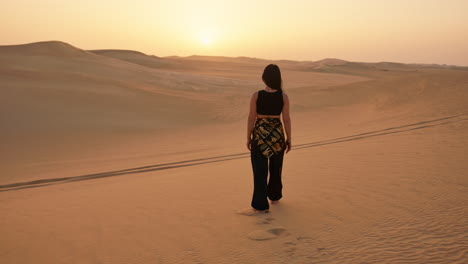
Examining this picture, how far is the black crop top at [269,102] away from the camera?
4527 millimetres

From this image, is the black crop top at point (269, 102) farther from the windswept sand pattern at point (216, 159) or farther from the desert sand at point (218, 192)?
the windswept sand pattern at point (216, 159)

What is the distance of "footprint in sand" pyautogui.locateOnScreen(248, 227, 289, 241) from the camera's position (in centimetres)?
393

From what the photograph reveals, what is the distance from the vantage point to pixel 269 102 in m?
4.54

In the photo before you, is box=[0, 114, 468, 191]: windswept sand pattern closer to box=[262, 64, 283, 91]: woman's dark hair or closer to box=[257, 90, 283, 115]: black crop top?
box=[257, 90, 283, 115]: black crop top

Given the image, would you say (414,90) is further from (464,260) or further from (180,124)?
(464,260)

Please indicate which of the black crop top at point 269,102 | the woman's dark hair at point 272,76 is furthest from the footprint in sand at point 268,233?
the woman's dark hair at point 272,76

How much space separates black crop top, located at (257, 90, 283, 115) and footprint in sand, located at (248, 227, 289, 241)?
133 centimetres

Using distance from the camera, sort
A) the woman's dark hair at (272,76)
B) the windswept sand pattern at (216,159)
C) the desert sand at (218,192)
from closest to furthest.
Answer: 1. the desert sand at (218,192)
2. the woman's dark hair at (272,76)
3. the windswept sand pattern at (216,159)

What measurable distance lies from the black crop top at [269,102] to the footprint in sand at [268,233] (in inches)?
52.2

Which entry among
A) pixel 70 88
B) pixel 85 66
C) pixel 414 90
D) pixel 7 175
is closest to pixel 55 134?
pixel 7 175

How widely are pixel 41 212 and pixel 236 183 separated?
292cm

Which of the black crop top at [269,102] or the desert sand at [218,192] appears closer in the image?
the desert sand at [218,192]

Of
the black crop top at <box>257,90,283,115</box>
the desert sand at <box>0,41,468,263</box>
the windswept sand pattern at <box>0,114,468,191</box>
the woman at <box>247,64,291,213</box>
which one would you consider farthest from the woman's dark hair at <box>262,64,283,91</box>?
the windswept sand pattern at <box>0,114,468,191</box>

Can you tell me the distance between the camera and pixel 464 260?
122 inches
